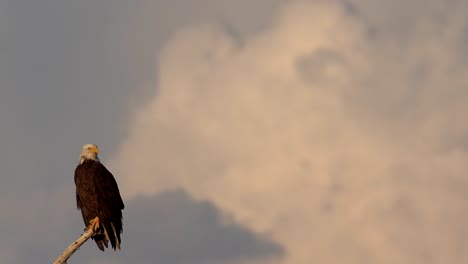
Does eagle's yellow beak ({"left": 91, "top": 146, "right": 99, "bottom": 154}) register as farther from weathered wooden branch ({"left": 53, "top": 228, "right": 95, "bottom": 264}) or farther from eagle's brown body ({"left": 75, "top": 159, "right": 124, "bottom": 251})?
weathered wooden branch ({"left": 53, "top": 228, "right": 95, "bottom": 264})

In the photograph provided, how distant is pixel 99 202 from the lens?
29.4 m

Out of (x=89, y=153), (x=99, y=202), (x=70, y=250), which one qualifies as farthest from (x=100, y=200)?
(x=70, y=250)

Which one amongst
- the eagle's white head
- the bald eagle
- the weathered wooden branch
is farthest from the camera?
the eagle's white head

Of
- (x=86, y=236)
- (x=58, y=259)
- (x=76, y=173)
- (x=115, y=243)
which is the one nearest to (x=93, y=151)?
(x=76, y=173)

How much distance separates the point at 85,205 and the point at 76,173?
109 cm

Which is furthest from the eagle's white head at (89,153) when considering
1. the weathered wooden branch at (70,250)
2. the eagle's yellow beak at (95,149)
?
the weathered wooden branch at (70,250)

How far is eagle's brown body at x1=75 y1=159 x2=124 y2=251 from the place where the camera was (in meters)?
29.0

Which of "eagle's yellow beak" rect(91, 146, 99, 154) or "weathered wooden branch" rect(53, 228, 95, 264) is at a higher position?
"eagle's yellow beak" rect(91, 146, 99, 154)

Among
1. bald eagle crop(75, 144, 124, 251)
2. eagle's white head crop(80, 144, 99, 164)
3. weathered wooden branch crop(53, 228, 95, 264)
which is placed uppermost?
eagle's white head crop(80, 144, 99, 164)

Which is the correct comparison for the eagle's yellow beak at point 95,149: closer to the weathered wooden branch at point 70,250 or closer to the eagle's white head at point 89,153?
the eagle's white head at point 89,153

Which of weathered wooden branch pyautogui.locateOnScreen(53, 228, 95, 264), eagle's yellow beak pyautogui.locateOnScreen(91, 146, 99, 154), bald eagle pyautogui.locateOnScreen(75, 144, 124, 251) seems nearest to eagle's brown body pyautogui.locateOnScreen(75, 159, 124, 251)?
bald eagle pyautogui.locateOnScreen(75, 144, 124, 251)

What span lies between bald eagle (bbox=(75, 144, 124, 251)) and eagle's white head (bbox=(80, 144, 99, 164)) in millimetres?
280

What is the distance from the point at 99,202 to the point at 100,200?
9 cm

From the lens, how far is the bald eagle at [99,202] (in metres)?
29.0
